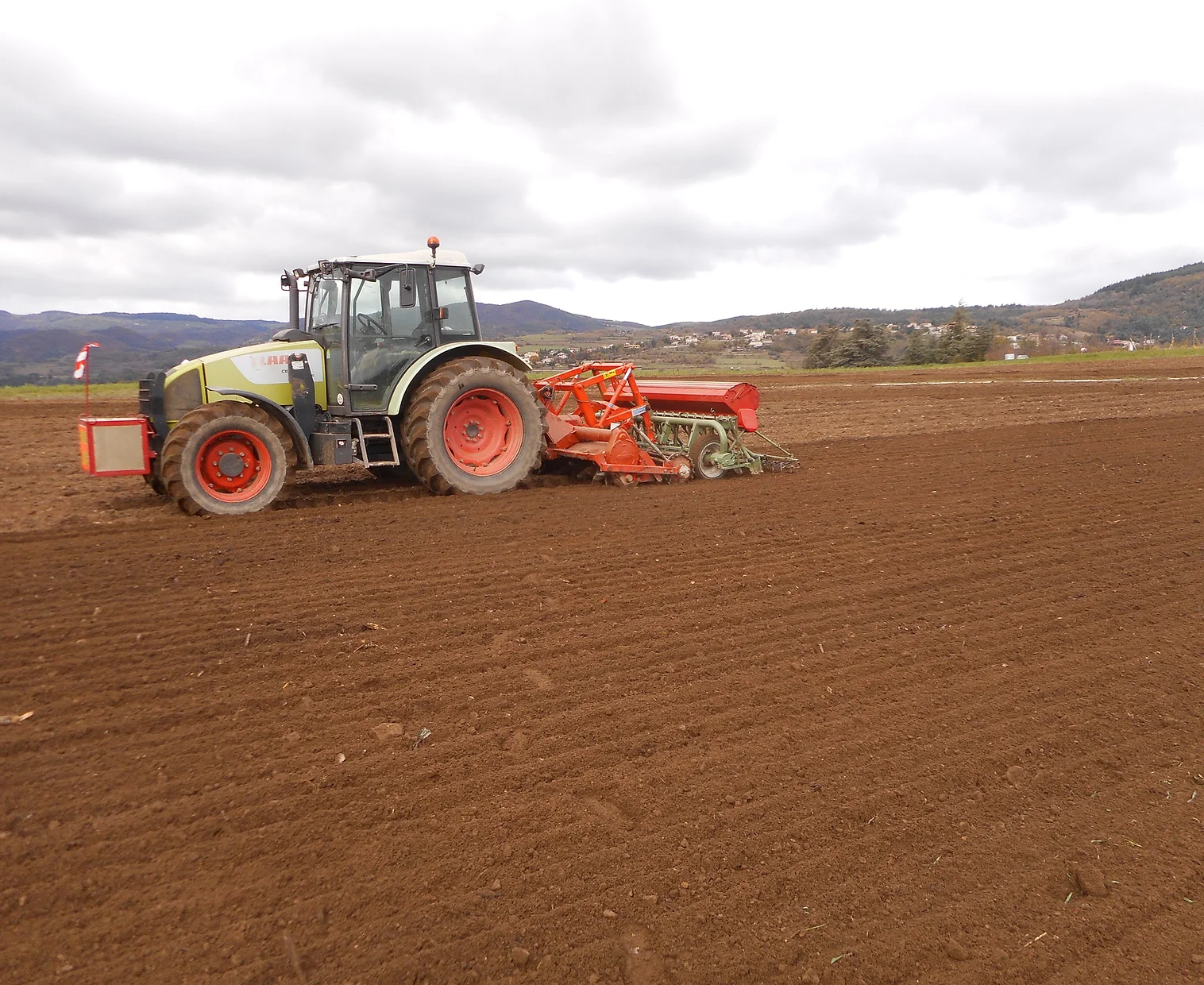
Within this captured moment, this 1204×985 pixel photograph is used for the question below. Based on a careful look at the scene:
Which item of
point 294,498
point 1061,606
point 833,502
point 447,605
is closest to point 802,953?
point 447,605

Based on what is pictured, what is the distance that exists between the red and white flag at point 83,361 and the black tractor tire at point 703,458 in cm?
600

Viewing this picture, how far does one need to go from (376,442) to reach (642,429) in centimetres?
315

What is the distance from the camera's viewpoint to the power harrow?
937cm

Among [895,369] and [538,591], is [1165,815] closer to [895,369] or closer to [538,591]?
[538,591]

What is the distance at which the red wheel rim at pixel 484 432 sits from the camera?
8828mm

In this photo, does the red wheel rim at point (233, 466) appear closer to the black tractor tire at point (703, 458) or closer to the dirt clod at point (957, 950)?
the black tractor tire at point (703, 458)

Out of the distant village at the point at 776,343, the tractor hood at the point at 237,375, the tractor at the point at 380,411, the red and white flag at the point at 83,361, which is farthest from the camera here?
the distant village at the point at 776,343

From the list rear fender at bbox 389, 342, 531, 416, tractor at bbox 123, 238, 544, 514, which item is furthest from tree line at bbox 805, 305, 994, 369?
tractor at bbox 123, 238, 544, 514

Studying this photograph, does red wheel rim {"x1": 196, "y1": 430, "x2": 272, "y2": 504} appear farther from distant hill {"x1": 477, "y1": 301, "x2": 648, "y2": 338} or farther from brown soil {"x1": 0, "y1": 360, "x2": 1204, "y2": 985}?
distant hill {"x1": 477, "y1": 301, "x2": 648, "y2": 338}

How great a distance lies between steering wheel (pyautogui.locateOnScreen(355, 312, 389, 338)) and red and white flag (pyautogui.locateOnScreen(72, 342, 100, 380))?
2.25m

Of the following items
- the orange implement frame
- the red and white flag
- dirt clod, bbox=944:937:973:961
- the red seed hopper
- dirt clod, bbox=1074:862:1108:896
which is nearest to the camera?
dirt clod, bbox=944:937:973:961

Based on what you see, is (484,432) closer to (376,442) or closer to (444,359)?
(444,359)

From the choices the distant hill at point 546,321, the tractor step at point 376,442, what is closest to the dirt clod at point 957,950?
the tractor step at point 376,442

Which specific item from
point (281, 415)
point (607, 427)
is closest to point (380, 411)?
point (281, 415)
